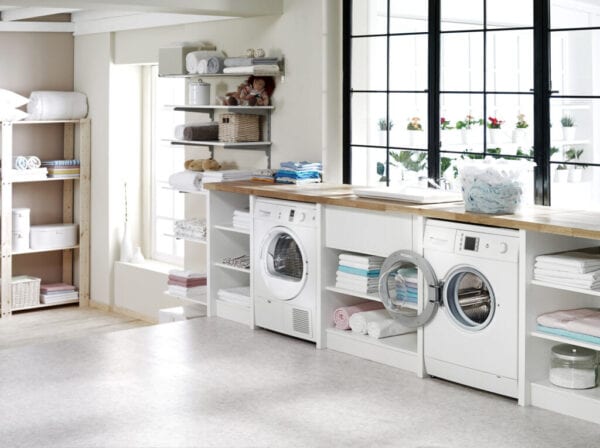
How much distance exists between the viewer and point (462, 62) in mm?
5945

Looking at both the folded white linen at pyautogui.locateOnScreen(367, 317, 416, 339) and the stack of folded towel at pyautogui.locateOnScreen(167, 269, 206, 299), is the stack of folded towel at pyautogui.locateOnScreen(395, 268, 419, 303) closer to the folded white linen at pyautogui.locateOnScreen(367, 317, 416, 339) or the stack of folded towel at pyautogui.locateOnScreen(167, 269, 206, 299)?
the folded white linen at pyautogui.locateOnScreen(367, 317, 416, 339)

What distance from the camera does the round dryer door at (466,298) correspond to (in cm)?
513

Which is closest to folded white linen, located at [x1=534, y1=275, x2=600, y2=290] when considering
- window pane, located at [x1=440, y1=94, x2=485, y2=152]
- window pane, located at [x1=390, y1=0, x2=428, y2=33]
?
window pane, located at [x1=440, y1=94, x2=485, y2=152]

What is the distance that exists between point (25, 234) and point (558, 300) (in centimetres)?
543

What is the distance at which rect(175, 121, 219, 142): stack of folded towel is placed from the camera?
23.3ft

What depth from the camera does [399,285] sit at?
561 centimetres

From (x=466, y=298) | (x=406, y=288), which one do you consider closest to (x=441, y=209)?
(x=466, y=298)

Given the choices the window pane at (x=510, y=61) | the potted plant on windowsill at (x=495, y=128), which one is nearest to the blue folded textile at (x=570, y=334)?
the potted plant on windowsill at (x=495, y=128)

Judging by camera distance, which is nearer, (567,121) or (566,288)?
(566,288)

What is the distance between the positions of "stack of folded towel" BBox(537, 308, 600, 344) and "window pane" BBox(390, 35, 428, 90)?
1944mm

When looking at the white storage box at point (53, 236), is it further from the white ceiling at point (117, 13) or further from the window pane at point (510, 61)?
A: the window pane at point (510, 61)

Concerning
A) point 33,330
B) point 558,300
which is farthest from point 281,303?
point 33,330

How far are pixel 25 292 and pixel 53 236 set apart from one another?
0.56 m

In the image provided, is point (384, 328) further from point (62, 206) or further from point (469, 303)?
point (62, 206)
